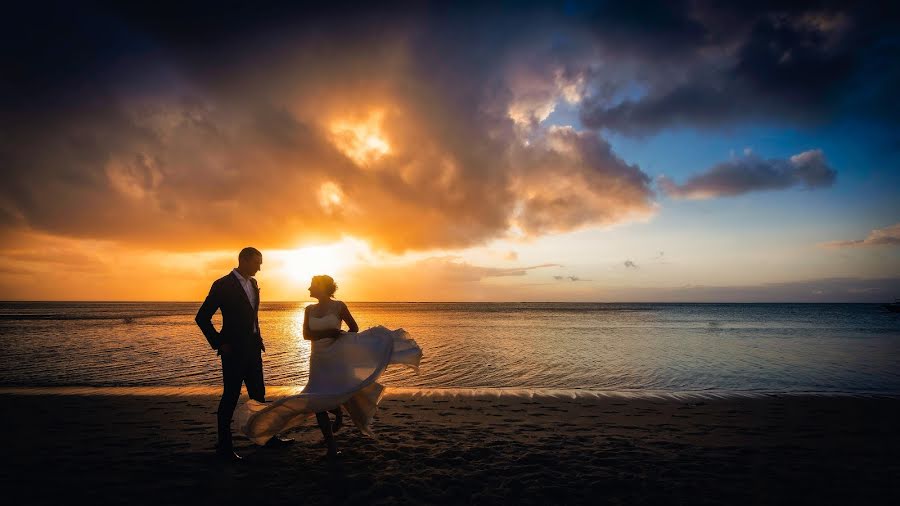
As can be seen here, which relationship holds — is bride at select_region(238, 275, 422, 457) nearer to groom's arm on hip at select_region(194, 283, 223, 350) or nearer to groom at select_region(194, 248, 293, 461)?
groom at select_region(194, 248, 293, 461)

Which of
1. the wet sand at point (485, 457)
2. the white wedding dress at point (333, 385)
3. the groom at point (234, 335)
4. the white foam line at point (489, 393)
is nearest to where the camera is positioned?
the wet sand at point (485, 457)

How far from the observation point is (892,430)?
341 inches

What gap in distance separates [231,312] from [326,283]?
4.84ft

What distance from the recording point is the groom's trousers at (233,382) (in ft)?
21.9

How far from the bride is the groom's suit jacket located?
89 cm

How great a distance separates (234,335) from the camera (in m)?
6.79

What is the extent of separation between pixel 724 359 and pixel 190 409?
23351 mm

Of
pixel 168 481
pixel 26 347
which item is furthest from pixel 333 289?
pixel 26 347

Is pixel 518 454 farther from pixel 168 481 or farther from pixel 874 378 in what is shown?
pixel 874 378

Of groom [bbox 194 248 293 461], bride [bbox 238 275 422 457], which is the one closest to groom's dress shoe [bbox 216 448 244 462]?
groom [bbox 194 248 293 461]

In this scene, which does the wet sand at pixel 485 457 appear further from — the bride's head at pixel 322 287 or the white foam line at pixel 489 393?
the bride's head at pixel 322 287

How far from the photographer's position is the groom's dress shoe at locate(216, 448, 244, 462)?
6578 mm

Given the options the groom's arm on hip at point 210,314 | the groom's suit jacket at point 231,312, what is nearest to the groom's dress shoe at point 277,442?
the groom's suit jacket at point 231,312

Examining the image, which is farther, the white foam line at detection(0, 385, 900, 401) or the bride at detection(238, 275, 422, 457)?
the white foam line at detection(0, 385, 900, 401)
